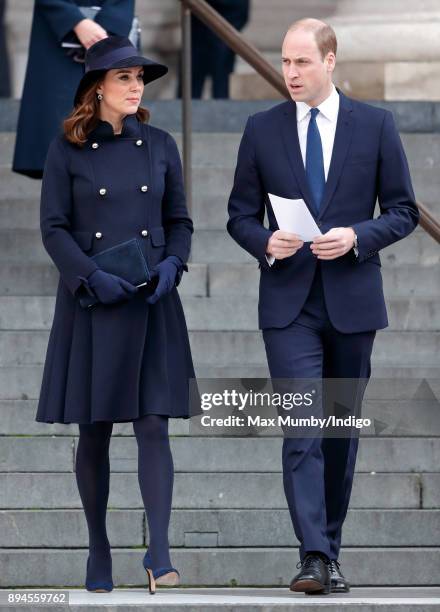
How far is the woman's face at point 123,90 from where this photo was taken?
6781mm

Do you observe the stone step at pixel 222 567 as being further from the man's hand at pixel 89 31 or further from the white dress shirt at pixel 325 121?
the man's hand at pixel 89 31

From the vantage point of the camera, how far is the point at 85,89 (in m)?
6.86

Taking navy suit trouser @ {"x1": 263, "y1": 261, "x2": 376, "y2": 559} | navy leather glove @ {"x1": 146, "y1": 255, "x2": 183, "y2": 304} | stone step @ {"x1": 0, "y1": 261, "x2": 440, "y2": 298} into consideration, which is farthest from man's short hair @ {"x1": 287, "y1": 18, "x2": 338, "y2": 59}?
stone step @ {"x1": 0, "y1": 261, "x2": 440, "y2": 298}

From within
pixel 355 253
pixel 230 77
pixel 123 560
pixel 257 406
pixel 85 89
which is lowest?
pixel 123 560

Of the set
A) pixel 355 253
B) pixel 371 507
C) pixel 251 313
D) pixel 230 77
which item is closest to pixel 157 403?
pixel 355 253

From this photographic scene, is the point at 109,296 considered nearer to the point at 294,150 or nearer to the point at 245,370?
the point at 294,150

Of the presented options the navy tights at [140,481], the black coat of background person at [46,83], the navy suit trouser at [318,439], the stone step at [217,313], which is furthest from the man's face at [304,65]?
the black coat of background person at [46,83]

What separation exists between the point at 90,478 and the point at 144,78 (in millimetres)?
1432

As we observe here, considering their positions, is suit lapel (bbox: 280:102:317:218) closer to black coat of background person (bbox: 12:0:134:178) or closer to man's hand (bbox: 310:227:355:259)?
man's hand (bbox: 310:227:355:259)

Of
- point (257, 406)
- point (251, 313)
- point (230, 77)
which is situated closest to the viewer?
point (257, 406)

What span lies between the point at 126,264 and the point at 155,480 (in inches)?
29.0

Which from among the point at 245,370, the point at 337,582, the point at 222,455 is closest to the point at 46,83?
the point at 245,370

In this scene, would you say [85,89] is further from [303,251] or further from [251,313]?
[251,313]

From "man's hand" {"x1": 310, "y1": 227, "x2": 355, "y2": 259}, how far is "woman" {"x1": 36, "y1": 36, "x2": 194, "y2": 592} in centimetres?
51
